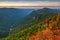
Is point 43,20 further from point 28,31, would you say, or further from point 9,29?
point 9,29

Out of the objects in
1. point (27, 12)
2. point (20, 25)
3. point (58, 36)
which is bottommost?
point (58, 36)

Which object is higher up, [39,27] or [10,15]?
[10,15]

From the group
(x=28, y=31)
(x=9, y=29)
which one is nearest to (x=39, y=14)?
(x=28, y=31)

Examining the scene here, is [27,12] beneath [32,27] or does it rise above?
above

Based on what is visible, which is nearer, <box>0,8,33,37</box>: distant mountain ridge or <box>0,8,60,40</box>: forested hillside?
<box>0,8,60,40</box>: forested hillside

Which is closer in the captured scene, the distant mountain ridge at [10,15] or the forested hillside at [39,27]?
the forested hillside at [39,27]

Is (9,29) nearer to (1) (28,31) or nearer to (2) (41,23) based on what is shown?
(1) (28,31)

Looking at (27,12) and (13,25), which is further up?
(27,12)

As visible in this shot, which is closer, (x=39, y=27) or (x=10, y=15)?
(x=39, y=27)

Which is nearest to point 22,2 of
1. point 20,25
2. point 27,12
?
point 27,12
